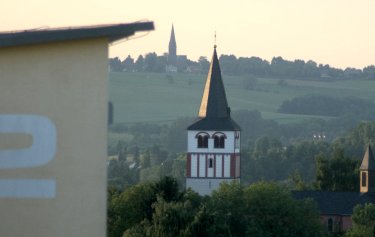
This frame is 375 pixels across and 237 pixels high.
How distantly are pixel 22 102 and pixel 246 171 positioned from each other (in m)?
141

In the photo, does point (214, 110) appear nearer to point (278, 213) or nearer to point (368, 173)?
point (368, 173)

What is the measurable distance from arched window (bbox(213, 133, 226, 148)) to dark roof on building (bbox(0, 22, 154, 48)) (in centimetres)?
7618

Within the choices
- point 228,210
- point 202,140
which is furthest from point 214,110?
point 228,210

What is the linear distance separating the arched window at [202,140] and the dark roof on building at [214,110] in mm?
452

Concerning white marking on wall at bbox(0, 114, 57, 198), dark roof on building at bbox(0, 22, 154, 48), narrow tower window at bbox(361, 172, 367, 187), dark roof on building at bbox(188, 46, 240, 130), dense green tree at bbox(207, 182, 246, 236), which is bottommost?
narrow tower window at bbox(361, 172, 367, 187)

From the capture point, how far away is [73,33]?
39.2 feet

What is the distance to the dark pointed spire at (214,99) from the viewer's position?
87.6m

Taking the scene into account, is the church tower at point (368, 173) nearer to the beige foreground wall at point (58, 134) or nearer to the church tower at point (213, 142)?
the church tower at point (213, 142)

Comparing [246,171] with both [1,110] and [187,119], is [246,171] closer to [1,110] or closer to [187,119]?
[187,119]

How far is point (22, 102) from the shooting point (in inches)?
478

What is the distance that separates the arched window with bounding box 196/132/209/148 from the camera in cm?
8806

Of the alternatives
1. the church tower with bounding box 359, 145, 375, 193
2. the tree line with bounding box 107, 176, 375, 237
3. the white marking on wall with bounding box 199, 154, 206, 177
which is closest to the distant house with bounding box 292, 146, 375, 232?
the church tower with bounding box 359, 145, 375, 193

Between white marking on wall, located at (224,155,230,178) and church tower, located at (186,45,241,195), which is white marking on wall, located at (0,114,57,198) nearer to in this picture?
church tower, located at (186,45,241,195)

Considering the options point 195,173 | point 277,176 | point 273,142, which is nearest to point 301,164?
point 277,176
